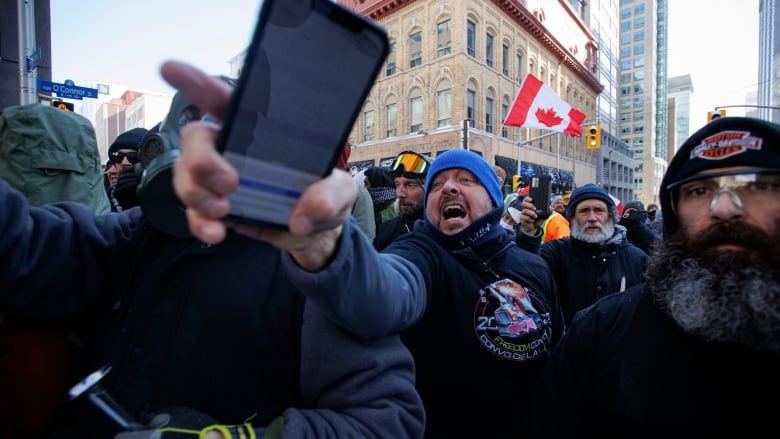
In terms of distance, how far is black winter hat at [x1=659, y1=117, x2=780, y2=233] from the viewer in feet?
4.55

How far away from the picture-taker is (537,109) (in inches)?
487

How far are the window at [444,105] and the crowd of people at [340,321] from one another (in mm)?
23277

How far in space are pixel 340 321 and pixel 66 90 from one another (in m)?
11.9

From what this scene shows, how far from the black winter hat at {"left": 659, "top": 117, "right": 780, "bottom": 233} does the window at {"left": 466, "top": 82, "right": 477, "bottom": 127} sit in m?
23.2

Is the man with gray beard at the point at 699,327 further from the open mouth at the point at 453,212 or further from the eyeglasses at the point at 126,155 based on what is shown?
the eyeglasses at the point at 126,155

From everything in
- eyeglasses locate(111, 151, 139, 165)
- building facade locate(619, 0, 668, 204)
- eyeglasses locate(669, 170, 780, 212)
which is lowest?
eyeglasses locate(669, 170, 780, 212)

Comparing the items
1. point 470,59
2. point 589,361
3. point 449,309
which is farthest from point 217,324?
point 470,59

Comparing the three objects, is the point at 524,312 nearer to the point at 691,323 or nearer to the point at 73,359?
the point at 691,323

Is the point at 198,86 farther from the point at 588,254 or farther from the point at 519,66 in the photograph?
the point at 519,66

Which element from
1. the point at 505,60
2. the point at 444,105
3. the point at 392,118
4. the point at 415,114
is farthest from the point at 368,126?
the point at 505,60

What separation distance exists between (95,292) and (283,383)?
2.16 ft

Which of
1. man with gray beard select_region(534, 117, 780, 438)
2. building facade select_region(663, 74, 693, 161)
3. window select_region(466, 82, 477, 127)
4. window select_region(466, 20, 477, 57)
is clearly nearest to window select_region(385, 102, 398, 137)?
window select_region(466, 82, 477, 127)

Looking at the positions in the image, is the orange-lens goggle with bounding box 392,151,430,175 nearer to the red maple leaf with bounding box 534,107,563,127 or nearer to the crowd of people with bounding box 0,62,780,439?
the crowd of people with bounding box 0,62,780,439

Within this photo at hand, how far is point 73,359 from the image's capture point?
46.1 inches
